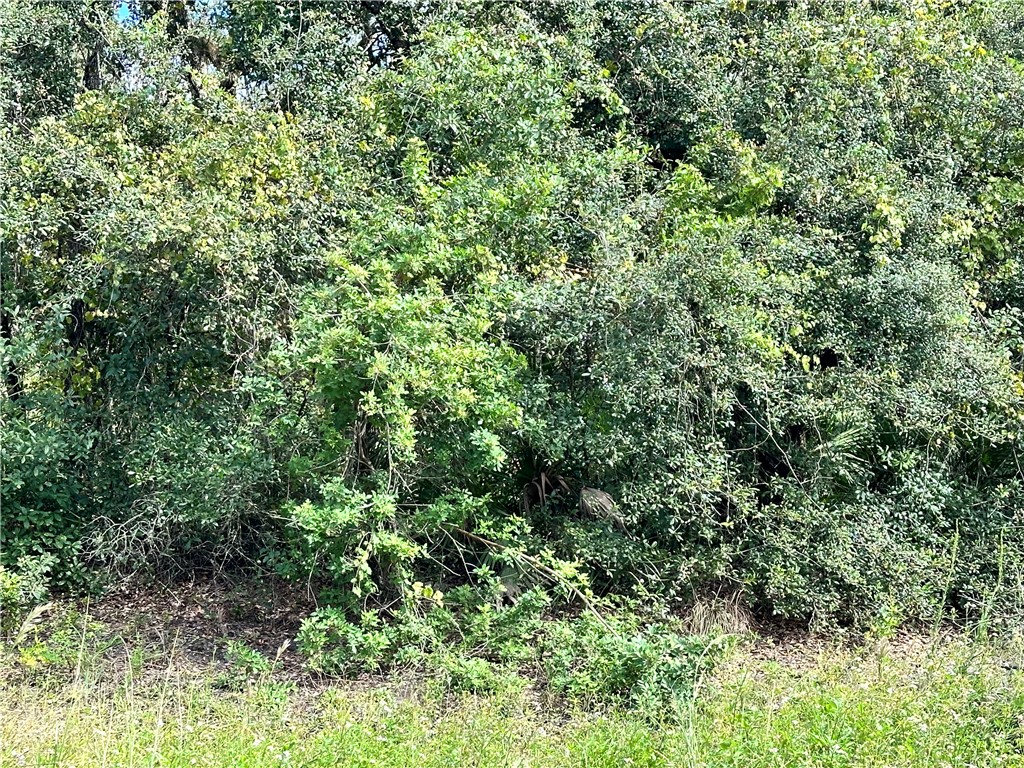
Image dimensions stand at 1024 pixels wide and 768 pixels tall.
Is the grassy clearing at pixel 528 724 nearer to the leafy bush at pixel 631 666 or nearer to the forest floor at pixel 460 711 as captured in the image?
the forest floor at pixel 460 711

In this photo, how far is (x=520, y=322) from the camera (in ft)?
20.4

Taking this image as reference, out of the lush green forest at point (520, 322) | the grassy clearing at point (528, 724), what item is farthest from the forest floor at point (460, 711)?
the lush green forest at point (520, 322)

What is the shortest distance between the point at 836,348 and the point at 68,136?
18.1 feet

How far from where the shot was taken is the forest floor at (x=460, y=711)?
4.25 meters

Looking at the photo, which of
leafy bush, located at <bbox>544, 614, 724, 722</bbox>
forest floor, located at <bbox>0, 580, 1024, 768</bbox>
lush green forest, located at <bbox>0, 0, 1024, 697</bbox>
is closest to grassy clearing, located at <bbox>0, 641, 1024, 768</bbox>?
forest floor, located at <bbox>0, 580, 1024, 768</bbox>

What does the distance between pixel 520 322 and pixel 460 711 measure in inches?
92.6

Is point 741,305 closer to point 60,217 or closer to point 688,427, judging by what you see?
point 688,427

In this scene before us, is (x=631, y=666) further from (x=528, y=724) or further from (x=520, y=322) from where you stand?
(x=520, y=322)

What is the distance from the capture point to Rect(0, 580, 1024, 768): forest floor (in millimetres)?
4254

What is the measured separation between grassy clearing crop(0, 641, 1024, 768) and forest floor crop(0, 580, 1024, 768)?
0.5 inches

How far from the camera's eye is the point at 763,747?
13.9 ft

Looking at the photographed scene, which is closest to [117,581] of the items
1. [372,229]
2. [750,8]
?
[372,229]

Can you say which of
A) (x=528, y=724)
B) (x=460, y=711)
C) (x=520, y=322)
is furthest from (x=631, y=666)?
(x=520, y=322)

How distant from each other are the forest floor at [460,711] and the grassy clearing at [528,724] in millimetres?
12
